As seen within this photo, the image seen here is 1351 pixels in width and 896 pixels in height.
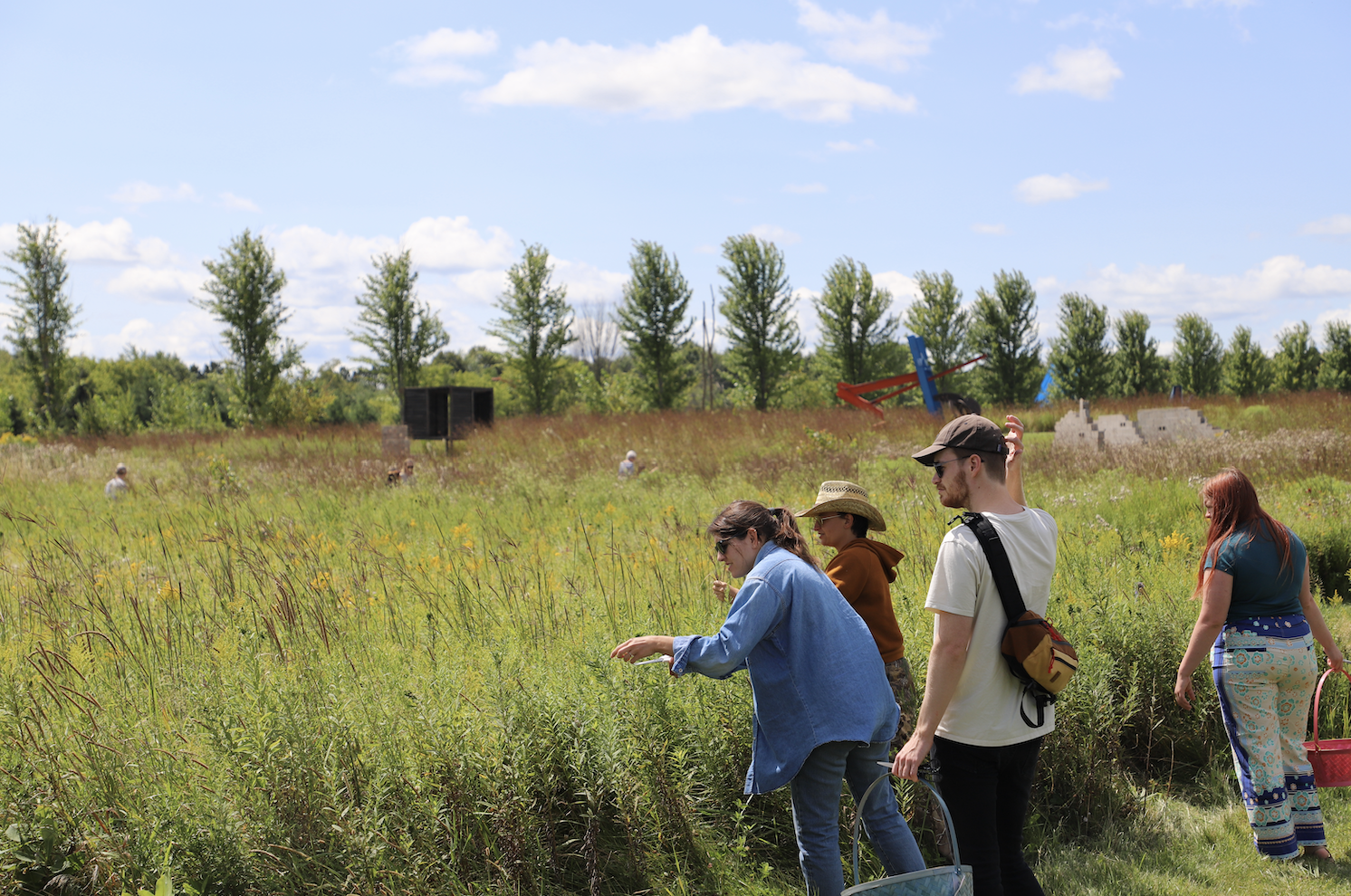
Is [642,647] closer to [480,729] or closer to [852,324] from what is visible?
[480,729]

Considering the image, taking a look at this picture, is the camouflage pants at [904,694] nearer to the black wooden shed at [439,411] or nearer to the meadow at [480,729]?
the meadow at [480,729]

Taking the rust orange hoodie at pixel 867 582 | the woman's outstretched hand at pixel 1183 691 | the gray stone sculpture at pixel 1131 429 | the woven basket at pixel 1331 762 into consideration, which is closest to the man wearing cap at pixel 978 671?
the rust orange hoodie at pixel 867 582

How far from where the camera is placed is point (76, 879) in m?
2.79

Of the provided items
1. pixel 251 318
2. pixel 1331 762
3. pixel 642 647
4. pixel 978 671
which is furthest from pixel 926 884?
pixel 251 318

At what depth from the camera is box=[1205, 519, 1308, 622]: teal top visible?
11.8ft

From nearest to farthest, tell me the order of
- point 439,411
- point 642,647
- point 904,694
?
point 642,647 → point 904,694 → point 439,411

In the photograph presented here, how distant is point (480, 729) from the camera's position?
3.17 meters

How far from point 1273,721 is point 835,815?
7.22 feet

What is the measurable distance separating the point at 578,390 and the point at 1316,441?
114 feet

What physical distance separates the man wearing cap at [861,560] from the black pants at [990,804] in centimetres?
49

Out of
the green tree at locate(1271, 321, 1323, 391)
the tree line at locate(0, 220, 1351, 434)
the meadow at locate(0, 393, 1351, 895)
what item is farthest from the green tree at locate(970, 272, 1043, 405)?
the meadow at locate(0, 393, 1351, 895)

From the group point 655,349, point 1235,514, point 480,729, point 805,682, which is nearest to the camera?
point 805,682

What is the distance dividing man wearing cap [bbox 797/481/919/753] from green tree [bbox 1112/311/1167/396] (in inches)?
1719

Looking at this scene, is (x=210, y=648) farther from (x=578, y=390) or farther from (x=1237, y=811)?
(x=578, y=390)
